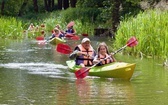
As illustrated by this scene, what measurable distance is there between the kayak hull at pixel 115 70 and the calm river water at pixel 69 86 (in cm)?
14

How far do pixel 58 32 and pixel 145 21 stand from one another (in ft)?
30.3

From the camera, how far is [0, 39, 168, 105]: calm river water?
8695 mm

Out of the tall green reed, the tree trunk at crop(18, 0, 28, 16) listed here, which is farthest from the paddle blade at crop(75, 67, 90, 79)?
the tree trunk at crop(18, 0, 28, 16)

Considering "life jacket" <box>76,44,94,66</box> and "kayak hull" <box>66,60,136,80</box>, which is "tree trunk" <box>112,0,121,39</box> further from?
"kayak hull" <box>66,60,136,80</box>

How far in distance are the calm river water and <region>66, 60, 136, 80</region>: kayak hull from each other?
0.14m

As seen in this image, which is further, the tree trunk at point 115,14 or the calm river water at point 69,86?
the tree trunk at point 115,14

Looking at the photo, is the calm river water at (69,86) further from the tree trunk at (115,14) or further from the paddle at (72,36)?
the tree trunk at (115,14)

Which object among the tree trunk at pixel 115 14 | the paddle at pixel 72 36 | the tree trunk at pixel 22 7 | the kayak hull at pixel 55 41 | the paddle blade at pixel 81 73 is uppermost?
the tree trunk at pixel 22 7

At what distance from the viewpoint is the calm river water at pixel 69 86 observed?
870cm

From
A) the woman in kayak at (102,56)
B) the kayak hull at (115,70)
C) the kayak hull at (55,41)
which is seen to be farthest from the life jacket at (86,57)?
the kayak hull at (55,41)

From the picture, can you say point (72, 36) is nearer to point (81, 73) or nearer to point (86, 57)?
point (86, 57)

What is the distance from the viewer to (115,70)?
11.2m

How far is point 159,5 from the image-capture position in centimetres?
2598

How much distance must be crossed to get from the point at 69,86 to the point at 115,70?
1.40m
